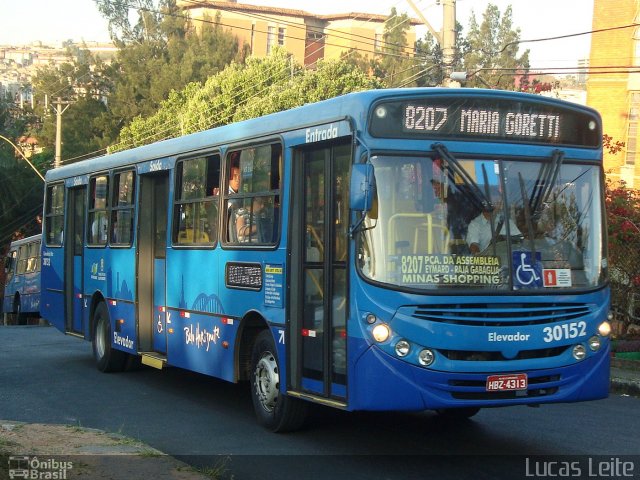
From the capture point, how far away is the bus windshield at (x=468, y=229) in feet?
26.5

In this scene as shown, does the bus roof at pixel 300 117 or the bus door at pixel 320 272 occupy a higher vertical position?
the bus roof at pixel 300 117

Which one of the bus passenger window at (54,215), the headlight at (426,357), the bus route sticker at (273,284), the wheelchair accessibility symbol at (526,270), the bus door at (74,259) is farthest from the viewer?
the bus passenger window at (54,215)

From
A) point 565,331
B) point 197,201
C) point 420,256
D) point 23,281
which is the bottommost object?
point 23,281

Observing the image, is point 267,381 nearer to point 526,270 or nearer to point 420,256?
point 420,256

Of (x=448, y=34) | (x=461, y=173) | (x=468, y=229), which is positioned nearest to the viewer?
(x=468, y=229)

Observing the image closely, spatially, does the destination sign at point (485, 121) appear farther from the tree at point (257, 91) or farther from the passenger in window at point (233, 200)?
the tree at point (257, 91)

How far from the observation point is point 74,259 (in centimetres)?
1691

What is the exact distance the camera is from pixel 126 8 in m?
75.9

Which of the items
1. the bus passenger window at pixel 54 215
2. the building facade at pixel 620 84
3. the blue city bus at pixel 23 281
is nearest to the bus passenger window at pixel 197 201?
the bus passenger window at pixel 54 215

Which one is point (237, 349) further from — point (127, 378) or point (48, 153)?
point (48, 153)

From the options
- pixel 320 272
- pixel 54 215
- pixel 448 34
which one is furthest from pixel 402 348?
pixel 448 34

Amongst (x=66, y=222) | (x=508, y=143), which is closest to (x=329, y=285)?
(x=508, y=143)

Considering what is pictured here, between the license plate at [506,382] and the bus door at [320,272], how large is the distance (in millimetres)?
1254

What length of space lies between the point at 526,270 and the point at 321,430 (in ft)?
9.90
